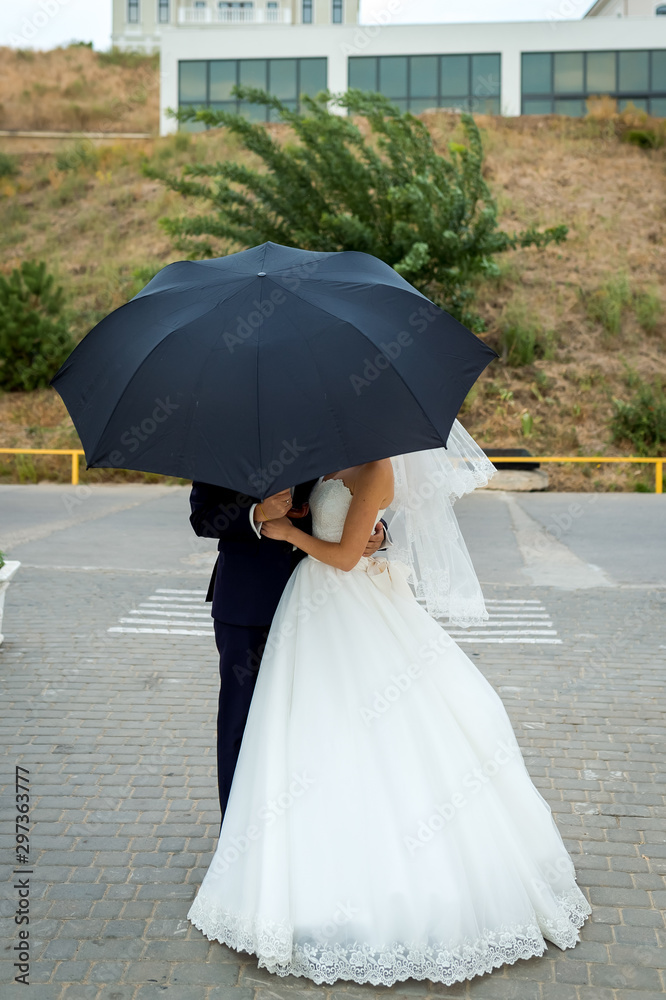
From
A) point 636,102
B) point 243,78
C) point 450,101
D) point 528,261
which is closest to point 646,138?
point 636,102

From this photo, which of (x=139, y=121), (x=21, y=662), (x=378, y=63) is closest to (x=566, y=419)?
(x=21, y=662)

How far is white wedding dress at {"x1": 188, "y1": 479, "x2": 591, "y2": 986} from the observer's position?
115 inches

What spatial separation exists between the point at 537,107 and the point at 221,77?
42.3 ft

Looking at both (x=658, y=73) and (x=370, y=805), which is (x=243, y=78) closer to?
(x=658, y=73)

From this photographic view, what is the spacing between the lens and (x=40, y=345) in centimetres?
2397

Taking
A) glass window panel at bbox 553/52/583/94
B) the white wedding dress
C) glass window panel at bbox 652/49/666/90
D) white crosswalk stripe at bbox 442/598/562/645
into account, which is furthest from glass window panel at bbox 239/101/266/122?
the white wedding dress

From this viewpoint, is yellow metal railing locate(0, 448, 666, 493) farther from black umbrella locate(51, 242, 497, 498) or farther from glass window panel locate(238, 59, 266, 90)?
glass window panel locate(238, 59, 266, 90)

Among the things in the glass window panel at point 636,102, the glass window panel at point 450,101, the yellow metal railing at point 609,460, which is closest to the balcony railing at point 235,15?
the glass window panel at point 450,101

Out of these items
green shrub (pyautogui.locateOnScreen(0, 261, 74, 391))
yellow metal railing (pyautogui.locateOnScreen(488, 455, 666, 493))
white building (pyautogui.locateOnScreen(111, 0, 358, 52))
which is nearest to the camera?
yellow metal railing (pyautogui.locateOnScreen(488, 455, 666, 493))

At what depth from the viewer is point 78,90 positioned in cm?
5062

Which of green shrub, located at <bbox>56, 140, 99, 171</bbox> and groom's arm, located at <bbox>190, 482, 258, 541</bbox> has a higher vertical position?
green shrub, located at <bbox>56, 140, 99, 171</bbox>

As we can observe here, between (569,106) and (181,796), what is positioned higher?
(569,106)

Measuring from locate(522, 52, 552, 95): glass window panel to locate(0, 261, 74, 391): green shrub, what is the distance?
2249 centimetres

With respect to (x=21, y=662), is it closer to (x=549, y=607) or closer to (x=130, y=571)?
(x=130, y=571)
